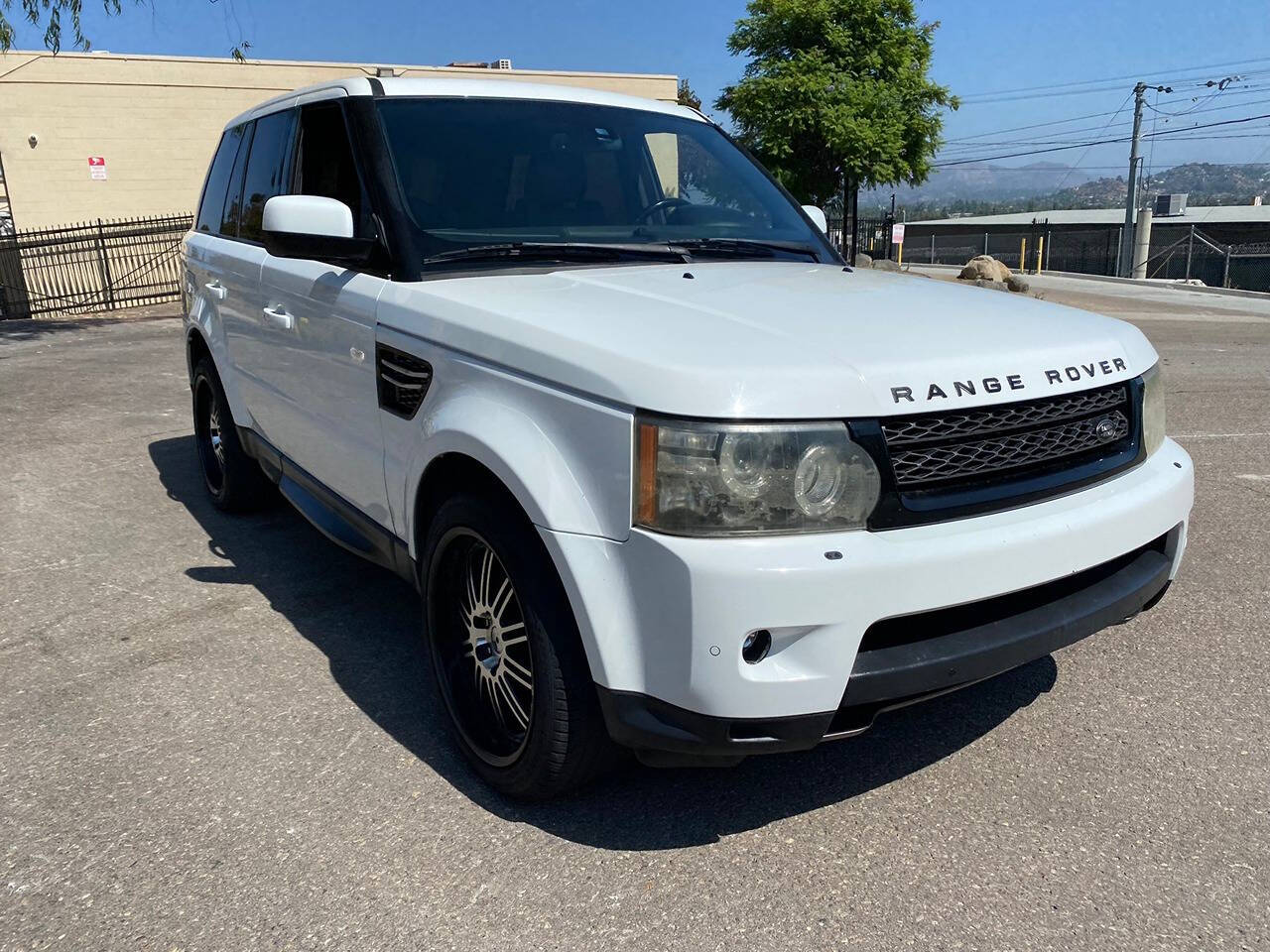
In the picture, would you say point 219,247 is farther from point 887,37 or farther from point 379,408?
point 887,37

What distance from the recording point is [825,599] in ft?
6.93

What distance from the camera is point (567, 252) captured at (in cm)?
320

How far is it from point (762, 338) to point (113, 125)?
2712 cm

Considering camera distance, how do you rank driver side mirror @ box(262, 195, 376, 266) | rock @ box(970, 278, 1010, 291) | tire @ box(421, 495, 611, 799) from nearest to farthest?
tire @ box(421, 495, 611, 799) < driver side mirror @ box(262, 195, 376, 266) < rock @ box(970, 278, 1010, 291)

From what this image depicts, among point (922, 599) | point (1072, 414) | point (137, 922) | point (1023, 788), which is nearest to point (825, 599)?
point (922, 599)

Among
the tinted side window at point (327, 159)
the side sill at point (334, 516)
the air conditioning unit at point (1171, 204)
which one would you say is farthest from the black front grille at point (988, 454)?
the air conditioning unit at point (1171, 204)

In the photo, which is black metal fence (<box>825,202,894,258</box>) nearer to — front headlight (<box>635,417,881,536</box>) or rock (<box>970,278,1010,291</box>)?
rock (<box>970,278,1010,291</box>)

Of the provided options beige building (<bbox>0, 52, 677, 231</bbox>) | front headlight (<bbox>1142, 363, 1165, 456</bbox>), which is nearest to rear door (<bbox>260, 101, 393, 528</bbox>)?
front headlight (<bbox>1142, 363, 1165, 456</bbox>)

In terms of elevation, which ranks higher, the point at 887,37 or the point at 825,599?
the point at 887,37

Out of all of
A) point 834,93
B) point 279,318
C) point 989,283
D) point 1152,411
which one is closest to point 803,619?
point 1152,411

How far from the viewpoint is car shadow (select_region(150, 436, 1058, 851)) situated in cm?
271

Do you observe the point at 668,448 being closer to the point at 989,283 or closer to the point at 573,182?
the point at 573,182

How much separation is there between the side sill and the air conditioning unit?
66.8m

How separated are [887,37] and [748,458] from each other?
28.0 m
